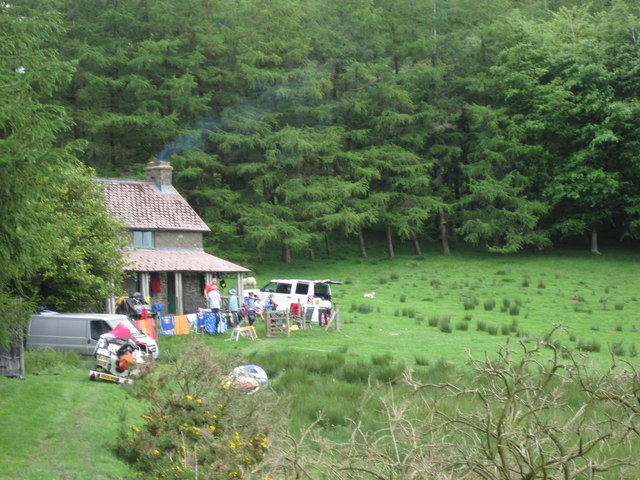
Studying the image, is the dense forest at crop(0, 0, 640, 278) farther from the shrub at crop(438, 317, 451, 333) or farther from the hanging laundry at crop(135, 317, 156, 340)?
the hanging laundry at crop(135, 317, 156, 340)

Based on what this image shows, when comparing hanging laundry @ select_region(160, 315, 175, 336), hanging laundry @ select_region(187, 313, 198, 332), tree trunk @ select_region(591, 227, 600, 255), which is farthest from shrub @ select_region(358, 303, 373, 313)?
tree trunk @ select_region(591, 227, 600, 255)

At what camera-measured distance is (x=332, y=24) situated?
53.0 m

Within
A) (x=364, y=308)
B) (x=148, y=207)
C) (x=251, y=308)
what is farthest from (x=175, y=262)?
(x=364, y=308)

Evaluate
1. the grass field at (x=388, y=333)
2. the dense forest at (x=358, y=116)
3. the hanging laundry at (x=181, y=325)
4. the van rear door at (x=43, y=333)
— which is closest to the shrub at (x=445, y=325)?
the grass field at (x=388, y=333)

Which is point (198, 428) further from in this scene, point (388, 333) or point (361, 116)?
point (361, 116)

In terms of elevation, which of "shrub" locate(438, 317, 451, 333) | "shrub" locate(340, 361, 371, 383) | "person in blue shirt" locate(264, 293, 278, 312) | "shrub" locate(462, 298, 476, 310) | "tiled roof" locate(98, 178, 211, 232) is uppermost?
"tiled roof" locate(98, 178, 211, 232)

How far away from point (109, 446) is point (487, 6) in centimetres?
4879

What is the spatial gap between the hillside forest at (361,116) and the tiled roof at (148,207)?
7172mm

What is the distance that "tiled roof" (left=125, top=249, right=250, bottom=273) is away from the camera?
29.4 m

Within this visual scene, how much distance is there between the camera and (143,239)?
32.0m

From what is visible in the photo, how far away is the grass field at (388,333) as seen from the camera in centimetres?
1299

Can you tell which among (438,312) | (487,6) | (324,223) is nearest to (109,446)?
(438,312)

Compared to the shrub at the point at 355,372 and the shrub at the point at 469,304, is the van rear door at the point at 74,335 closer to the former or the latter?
the shrub at the point at 355,372

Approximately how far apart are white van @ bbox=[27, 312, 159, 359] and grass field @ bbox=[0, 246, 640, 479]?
1.55 metres
